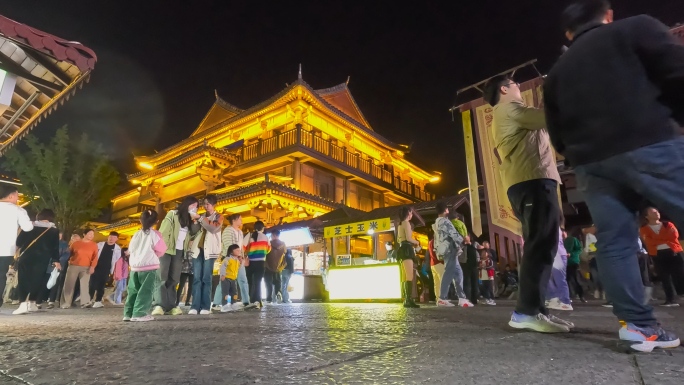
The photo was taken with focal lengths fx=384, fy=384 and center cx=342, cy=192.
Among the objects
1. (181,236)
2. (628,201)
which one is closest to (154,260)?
(181,236)

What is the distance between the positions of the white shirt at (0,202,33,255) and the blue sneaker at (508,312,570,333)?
5.85 meters

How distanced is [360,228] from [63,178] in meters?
20.3

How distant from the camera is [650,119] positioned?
1.82 m

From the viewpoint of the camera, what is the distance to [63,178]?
22.6 meters

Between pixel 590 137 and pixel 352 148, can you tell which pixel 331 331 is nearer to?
pixel 590 137

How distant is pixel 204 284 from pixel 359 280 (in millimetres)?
3936

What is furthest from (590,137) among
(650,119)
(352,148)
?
(352,148)

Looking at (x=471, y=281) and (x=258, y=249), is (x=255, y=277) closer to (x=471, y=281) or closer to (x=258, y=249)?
(x=258, y=249)

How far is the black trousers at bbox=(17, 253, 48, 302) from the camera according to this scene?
6242 millimetres

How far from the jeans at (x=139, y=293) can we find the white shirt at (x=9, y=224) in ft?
6.24

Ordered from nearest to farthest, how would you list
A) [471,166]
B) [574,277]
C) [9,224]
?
1. [9,224]
2. [574,277]
3. [471,166]

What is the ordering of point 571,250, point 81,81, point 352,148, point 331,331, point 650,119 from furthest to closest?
point 352,148 < point 571,250 < point 81,81 < point 331,331 < point 650,119

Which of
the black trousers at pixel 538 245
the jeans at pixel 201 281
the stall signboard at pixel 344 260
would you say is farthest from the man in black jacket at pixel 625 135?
the stall signboard at pixel 344 260

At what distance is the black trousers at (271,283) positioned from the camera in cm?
787
